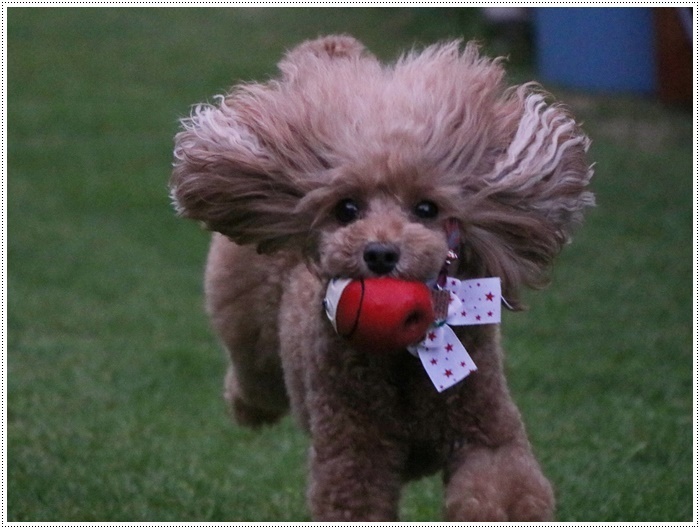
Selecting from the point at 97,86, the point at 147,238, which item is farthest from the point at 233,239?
the point at 97,86

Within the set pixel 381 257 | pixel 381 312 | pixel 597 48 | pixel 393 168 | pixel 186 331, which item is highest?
pixel 393 168

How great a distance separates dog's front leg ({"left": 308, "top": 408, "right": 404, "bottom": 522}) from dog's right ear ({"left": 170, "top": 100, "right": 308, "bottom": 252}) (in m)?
0.57

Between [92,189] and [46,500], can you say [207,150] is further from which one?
[92,189]

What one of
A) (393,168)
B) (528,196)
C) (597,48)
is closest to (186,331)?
(528,196)

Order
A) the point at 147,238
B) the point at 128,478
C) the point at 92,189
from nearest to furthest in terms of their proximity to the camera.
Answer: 1. the point at 128,478
2. the point at 147,238
3. the point at 92,189

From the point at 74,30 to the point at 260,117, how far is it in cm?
1529

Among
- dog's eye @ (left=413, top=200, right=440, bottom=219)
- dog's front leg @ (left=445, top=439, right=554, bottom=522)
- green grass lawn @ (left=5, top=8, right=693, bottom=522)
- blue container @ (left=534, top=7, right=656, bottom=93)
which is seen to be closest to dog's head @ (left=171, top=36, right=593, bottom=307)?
dog's eye @ (left=413, top=200, right=440, bottom=219)

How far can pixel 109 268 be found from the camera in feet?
32.1

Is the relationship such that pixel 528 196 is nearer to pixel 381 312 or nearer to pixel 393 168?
pixel 393 168

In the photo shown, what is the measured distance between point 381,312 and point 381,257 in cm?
14

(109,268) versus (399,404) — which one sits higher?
(399,404)

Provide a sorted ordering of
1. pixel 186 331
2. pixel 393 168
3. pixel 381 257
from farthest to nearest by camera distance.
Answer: pixel 186 331
pixel 393 168
pixel 381 257

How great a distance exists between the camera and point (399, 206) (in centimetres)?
342

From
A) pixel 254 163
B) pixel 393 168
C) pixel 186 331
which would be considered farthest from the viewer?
pixel 186 331
